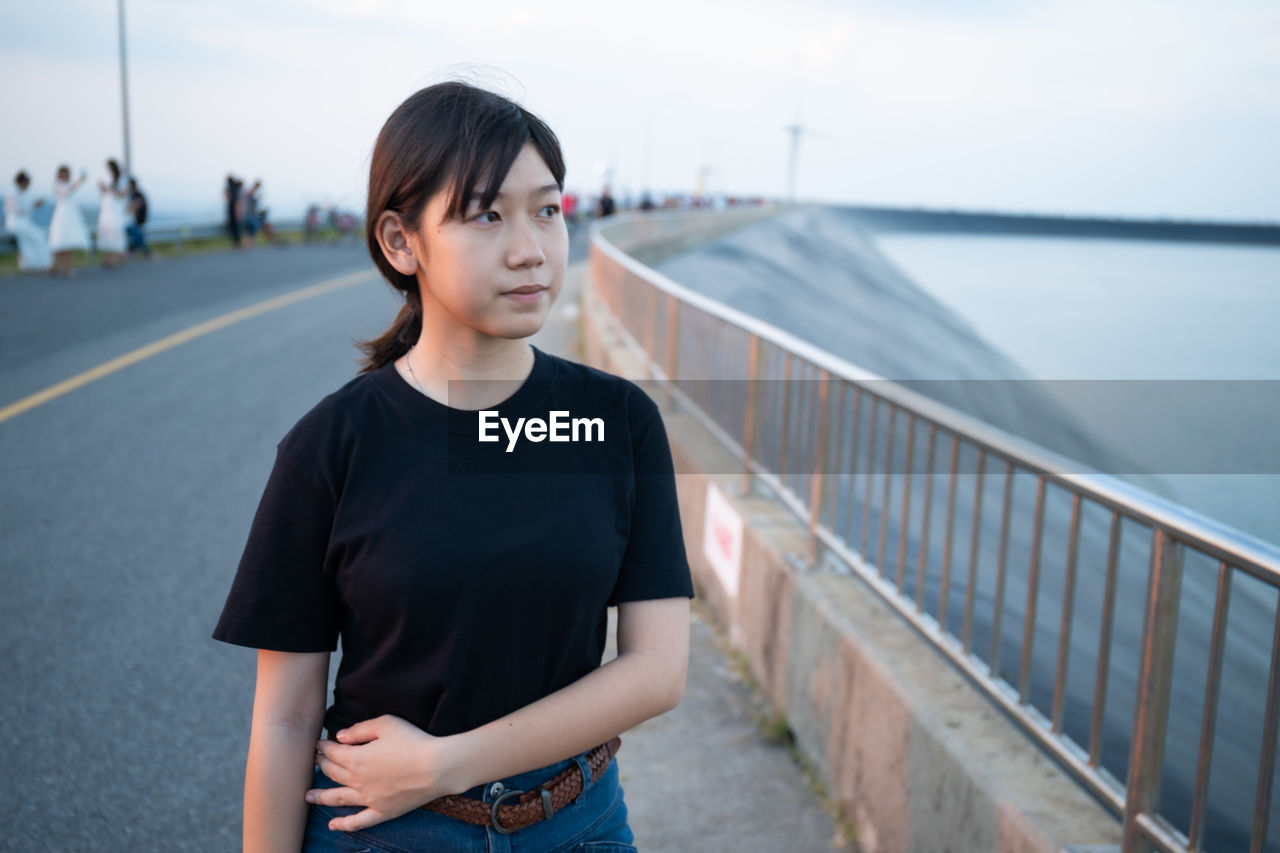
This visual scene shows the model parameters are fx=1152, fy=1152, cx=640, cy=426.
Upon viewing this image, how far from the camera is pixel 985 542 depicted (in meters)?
12.2

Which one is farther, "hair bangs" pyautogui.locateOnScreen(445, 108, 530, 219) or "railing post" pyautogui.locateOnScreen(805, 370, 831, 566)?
"railing post" pyautogui.locateOnScreen(805, 370, 831, 566)

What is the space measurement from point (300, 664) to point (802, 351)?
3.56 metres

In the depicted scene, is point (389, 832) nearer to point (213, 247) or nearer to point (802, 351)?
point (802, 351)

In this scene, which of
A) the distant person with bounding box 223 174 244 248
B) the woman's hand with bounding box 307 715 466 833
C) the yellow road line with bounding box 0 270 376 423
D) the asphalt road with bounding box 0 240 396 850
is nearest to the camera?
the woman's hand with bounding box 307 715 466 833

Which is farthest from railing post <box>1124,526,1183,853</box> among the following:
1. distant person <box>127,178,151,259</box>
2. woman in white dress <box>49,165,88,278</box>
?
distant person <box>127,178,151,259</box>

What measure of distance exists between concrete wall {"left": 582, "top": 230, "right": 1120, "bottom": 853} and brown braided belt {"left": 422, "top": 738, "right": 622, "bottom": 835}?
1.44 metres

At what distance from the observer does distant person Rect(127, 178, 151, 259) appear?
22.6 m

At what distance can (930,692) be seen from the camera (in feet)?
11.2

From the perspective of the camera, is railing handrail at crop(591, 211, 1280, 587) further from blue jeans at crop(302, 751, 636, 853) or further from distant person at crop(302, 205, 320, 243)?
distant person at crop(302, 205, 320, 243)

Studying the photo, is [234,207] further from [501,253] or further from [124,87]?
[501,253]

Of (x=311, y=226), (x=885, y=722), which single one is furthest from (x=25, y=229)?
(x=885, y=722)

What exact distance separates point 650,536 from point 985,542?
11.1 m

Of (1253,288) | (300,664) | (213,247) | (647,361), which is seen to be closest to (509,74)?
(300,664)

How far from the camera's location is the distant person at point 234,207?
27734mm
